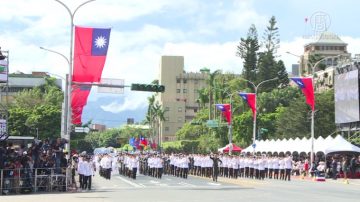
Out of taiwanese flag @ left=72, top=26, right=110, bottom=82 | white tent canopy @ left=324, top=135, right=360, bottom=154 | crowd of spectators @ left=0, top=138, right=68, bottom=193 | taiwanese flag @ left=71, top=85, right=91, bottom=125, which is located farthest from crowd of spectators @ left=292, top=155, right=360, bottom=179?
crowd of spectators @ left=0, top=138, right=68, bottom=193

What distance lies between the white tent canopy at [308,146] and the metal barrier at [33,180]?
24.4 meters

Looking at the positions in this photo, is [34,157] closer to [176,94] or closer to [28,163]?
[28,163]

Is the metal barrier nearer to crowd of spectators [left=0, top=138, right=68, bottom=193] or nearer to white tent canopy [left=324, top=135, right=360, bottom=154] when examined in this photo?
crowd of spectators [left=0, top=138, right=68, bottom=193]

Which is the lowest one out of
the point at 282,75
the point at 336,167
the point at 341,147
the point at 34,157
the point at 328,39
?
the point at 336,167

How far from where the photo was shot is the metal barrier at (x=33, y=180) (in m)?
26.1

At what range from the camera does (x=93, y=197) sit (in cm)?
2442

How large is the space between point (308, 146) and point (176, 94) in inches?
4643

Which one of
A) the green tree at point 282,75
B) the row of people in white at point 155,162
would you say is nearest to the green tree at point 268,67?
the green tree at point 282,75

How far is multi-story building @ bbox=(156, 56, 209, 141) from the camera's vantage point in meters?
166

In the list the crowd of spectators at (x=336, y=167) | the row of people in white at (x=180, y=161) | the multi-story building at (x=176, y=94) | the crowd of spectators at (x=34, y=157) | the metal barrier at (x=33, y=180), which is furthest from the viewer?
the multi-story building at (x=176, y=94)

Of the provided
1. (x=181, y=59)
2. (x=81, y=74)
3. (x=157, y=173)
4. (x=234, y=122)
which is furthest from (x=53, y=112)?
(x=181, y=59)

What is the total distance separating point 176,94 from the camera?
17025cm

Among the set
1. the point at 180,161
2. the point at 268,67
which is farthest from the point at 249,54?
the point at 180,161

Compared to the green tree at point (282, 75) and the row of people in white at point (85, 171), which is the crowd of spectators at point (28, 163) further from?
the green tree at point (282, 75)
